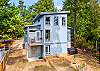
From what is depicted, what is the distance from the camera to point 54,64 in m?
34.5

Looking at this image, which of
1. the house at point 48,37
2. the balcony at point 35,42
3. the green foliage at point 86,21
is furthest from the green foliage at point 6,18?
the green foliage at point 86,21

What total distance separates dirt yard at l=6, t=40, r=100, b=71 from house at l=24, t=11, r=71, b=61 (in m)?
1.72

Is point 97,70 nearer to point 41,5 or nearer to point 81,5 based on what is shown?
point 81,5

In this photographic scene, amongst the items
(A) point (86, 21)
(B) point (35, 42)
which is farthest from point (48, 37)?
(A) point (86, 21)

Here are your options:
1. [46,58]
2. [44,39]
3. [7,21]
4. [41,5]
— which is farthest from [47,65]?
[41,5]

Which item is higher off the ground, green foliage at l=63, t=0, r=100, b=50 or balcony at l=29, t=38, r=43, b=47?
green foliage at l=63, t=0, r=100, b=50

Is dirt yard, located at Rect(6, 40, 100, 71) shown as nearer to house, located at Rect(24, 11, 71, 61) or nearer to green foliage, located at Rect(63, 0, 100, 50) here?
house, located at Rect(24, 11, 71, 61)

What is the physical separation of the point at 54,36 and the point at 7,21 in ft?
32.7

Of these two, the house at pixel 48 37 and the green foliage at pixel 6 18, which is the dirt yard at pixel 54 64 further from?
the green foliage at pixel 6 18

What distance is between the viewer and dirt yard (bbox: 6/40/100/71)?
104ft

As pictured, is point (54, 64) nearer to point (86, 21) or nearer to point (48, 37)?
point (48, 37)

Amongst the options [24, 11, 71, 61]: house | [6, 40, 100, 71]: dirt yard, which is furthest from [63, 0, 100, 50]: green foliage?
[24, 11, 71, 61]: house

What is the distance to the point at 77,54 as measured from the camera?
40.4 metres

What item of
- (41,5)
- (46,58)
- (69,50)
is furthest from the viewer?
(41,5)
